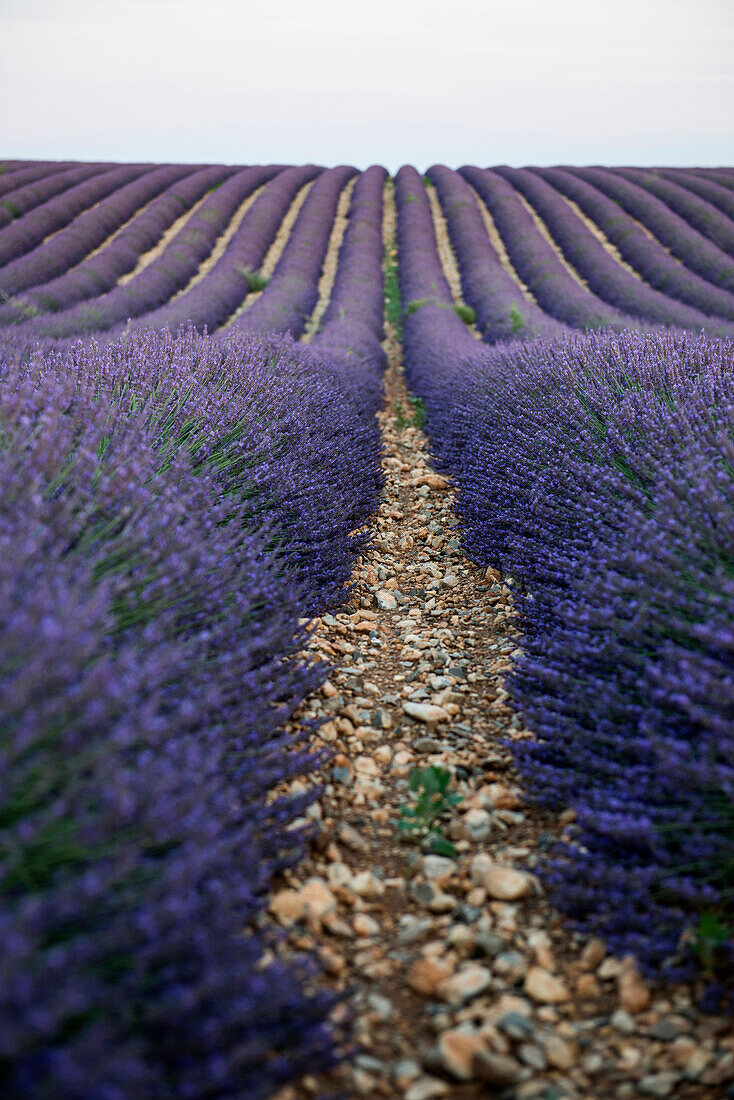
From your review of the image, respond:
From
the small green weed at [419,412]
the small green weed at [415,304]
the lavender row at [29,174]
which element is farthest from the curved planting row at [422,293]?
the lavender row at [29,174]

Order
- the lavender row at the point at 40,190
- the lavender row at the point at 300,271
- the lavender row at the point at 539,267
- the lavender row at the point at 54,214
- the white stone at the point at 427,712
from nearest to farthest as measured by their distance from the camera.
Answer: the white stone at the point at 427,712, the lavender row at the point at 300,271, the lavender row at the point at 539,267, the lavender row at the point at 54,214, the lavender row at the point at 40,190

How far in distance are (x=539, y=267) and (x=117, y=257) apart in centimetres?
764

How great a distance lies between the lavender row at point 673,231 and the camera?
12844 millimetres

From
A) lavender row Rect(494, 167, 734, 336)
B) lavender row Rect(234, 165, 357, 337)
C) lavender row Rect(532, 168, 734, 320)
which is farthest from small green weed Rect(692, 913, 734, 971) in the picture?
lavender row Rect(532, 168, 734, 320)

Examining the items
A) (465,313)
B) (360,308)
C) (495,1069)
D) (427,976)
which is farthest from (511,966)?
(465,313)

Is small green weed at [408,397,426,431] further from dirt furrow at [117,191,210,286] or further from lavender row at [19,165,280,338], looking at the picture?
dirt furrow at [117,191,210,286]

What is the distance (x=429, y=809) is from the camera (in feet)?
6.48

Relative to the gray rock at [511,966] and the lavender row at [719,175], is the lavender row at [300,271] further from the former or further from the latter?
the lavender row at [719,175]

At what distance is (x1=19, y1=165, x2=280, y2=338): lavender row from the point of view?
888 cm

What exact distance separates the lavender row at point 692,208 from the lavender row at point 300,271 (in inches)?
308

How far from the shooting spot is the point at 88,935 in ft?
3.50

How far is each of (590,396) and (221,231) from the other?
15.0m

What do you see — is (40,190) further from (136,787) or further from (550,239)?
(136,787)

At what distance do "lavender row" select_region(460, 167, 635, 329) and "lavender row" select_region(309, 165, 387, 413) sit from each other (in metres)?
Result: 2.67
